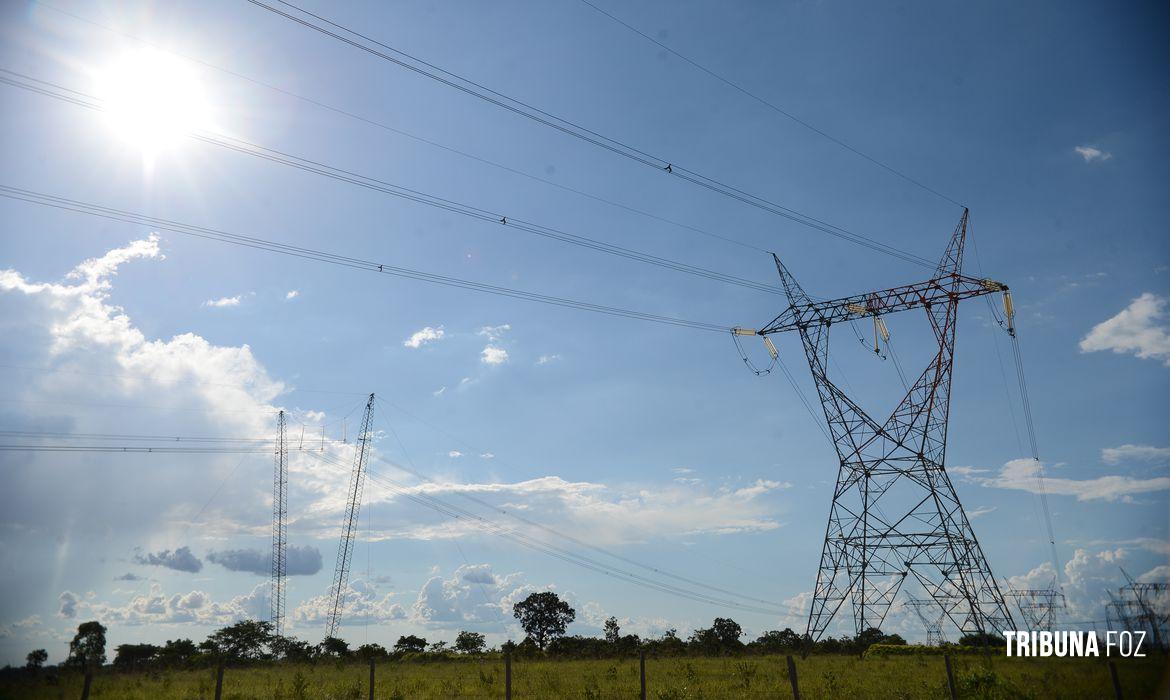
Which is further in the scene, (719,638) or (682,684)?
(719,638)

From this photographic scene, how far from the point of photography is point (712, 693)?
1259 inches

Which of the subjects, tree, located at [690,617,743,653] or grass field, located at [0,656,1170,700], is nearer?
grass field, located at [0,656,1170,700]

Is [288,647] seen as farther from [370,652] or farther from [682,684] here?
[682,684]

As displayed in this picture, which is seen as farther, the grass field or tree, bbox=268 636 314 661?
tree, bbox=268 636 314 661

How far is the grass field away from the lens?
92.0 feet

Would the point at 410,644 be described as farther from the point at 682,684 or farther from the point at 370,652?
the point at 682,684

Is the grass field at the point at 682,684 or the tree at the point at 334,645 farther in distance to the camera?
the tree at the point at 334,645

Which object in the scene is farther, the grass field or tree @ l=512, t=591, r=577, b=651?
tree @ l=512, t=591, r=577, b=651

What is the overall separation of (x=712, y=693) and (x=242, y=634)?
78828 mm

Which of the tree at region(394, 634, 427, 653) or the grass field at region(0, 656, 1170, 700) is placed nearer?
the grass field at region(0, 656, 1170, 700)

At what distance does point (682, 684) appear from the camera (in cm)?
3603

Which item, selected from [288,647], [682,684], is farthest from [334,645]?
[682,684]

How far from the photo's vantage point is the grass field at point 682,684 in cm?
2803

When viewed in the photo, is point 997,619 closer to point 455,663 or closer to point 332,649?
point 455,663
